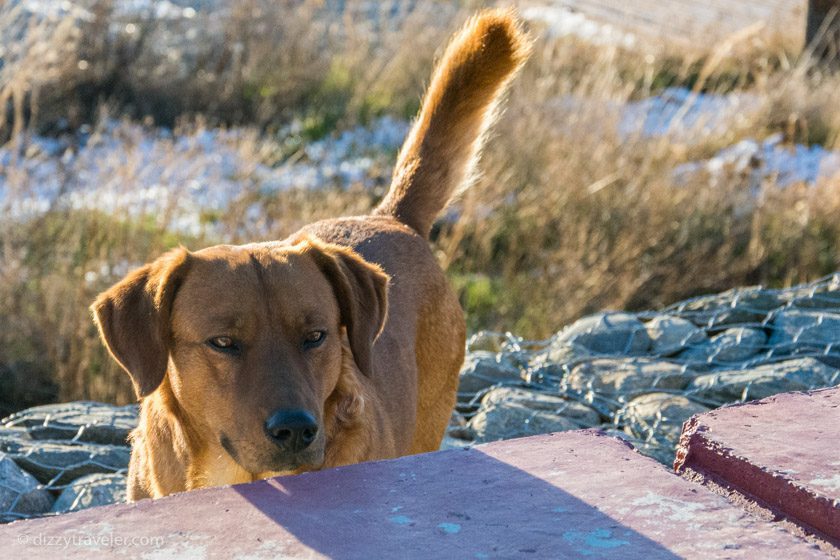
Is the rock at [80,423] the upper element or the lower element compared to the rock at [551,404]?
lower

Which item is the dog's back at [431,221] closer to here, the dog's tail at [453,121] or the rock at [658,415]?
the dog's tail at [453,121]

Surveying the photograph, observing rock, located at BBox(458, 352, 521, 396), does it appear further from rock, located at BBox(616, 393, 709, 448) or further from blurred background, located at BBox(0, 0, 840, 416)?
Answer: blurred background, located at BBox(0, 0, 840, 416)

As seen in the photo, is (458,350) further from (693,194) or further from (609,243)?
(693,194)

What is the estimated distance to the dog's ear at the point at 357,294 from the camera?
3264 mm

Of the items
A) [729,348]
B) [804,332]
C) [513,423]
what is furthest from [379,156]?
[513,423]

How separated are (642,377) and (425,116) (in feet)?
4.94

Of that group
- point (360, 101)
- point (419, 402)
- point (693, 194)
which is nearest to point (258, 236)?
point (419, 402)

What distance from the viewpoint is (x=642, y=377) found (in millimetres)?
5000

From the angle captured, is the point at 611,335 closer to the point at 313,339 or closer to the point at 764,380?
the point at 764,380

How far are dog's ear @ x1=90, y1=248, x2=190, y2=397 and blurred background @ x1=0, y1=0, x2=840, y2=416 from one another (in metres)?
2.38

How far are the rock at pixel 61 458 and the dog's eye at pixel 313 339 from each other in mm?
1527

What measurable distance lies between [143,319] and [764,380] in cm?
269

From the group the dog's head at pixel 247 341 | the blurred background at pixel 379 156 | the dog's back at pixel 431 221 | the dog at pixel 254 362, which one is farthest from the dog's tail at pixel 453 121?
the blurred background at pixel 379 156

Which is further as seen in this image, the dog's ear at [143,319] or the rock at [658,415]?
the rock at [658,415]
